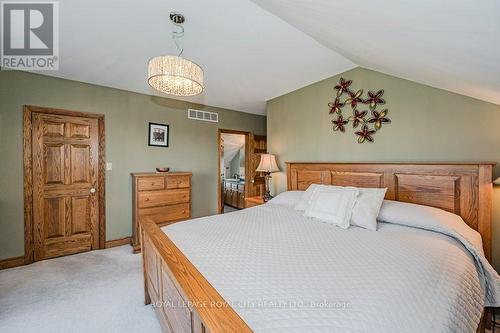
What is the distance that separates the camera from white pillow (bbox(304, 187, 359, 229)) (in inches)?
74.6

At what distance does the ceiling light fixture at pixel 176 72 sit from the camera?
1635 mm

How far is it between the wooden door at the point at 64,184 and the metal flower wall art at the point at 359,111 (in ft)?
11.5

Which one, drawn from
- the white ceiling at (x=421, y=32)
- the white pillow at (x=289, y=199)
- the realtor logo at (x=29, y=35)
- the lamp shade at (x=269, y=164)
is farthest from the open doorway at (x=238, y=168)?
the white ceiling at (x=421, y=32)

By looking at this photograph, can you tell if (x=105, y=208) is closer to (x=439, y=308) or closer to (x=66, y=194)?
(x=66, y=194)

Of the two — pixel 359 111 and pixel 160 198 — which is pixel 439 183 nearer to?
pixel 359 111

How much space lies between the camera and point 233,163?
7.46 meters

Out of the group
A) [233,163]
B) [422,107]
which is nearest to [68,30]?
[422,107]

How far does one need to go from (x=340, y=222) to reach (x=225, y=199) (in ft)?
16.2

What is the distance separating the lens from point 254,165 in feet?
16.7

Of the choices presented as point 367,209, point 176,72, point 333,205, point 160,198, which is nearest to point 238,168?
point 160,198

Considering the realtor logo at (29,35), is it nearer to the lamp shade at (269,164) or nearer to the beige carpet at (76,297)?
the beige carpet at (76,297)

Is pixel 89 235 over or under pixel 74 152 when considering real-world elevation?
under

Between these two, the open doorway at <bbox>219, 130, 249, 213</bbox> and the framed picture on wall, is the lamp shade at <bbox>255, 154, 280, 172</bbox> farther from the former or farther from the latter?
the framed picture on wall

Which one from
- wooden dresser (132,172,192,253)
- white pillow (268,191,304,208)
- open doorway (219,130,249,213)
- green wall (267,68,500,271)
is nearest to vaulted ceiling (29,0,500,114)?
green wall (267,68,500,271)
